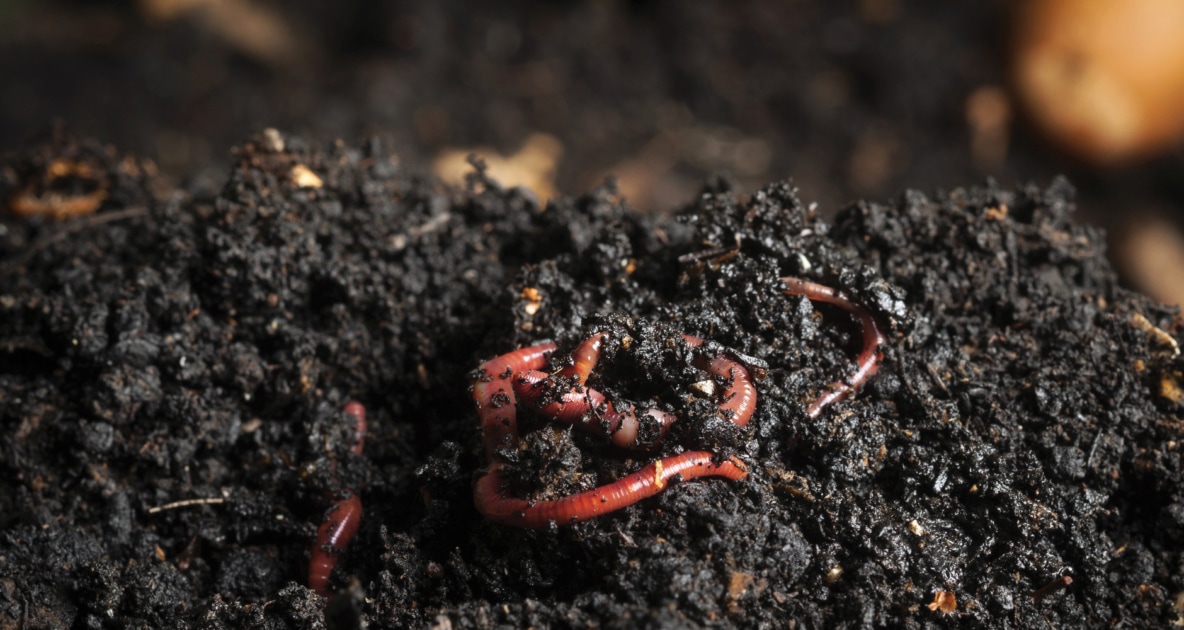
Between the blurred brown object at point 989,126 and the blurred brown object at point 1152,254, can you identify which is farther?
the blurred brown object at point 989,126

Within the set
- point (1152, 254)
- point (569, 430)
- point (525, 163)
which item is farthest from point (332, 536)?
point (1152, 254)

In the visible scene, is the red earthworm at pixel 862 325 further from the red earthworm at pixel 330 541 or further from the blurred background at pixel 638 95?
the blurred background at pixel 638 95

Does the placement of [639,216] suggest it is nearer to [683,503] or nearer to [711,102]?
[683,503]

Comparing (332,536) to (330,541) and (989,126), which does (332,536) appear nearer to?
(330,541)

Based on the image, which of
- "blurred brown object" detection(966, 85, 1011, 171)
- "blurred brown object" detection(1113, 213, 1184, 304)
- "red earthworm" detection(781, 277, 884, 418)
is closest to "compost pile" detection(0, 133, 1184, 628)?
"red earthworm" detection(781, 277, 884, 418)

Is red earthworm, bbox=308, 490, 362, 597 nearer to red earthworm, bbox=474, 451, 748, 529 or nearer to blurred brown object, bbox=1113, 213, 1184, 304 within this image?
red earthworm, bbox=474, 451, 748, 529

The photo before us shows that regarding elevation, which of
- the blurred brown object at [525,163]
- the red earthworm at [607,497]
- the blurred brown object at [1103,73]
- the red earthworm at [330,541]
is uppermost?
the blurred brown object at [1103,73]

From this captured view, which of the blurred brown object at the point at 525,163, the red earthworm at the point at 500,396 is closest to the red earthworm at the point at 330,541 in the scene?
the red earthworm at the point at 500,396
